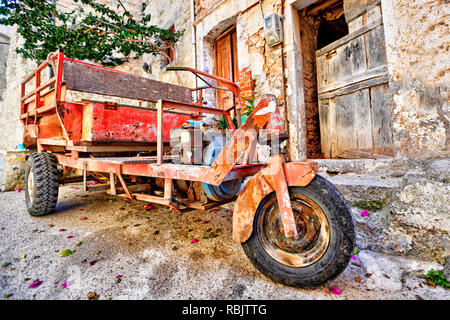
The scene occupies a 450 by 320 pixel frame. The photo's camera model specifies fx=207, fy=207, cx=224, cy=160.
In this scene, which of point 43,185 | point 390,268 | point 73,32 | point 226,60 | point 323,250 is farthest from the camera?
point 73,32

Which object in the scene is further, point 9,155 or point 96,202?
point 9,155

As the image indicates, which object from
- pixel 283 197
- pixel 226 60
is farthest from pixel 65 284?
pixel 226 60

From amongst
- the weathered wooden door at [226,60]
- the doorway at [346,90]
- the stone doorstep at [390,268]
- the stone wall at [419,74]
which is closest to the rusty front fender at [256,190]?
the stone doorstep at [390,268]

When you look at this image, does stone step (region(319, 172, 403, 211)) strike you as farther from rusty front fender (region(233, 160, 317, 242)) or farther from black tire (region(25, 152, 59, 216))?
black tire (region(25, 152, 59, 216))

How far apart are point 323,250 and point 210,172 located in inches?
32.0

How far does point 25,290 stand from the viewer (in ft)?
4.24

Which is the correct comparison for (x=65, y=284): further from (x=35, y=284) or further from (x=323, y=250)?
(x=323, y=250)

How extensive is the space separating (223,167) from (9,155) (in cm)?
515

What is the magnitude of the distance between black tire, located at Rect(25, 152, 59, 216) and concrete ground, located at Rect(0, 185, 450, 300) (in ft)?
0.55

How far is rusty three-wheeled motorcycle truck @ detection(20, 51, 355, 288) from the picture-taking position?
1.20 m

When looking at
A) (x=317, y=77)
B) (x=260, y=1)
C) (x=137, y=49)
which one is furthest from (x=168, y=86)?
(x=137, y=49)

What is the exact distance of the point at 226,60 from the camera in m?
5.66

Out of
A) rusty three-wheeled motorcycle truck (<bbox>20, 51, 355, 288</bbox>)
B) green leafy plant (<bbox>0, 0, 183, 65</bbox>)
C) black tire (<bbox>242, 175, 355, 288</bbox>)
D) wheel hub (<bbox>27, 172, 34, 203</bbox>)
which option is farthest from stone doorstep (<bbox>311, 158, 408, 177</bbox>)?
green leafy plant (<bbox>0, 0, 183, 65</bbox>)

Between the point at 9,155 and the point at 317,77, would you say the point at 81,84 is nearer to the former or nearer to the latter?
the point at 9,155
